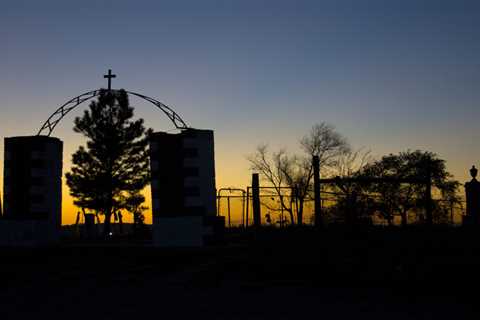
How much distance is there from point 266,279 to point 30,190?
474 inches

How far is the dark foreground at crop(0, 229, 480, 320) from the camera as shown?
903 centimetres

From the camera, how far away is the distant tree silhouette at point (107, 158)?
33.8 m

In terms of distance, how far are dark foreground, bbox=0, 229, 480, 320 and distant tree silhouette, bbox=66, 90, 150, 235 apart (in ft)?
54.4

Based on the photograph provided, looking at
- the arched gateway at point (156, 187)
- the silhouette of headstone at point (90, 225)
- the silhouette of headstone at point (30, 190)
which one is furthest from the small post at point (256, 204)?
the silhouette of headstone at point (90, 225)

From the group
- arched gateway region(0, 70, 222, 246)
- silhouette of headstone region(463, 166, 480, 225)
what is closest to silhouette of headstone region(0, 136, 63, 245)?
arched gateway region(0, 70, 222, 246)

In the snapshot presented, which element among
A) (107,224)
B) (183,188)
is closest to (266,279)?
(183,188)

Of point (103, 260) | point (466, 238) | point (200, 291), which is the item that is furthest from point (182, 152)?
point (466, 238)

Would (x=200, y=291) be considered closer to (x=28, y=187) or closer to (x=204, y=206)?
(x=204, y=206)

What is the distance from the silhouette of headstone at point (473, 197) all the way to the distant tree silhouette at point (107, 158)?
77.5 ft

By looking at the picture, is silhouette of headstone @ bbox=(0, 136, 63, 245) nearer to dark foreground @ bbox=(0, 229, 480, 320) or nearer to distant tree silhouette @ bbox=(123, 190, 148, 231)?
dark foreground @ bbox=(0, 229, 480, 320)

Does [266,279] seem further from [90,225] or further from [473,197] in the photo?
[90,225]

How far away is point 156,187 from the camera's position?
1869cm

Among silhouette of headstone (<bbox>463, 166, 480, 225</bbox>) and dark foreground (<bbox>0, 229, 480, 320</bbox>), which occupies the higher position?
silhouette of headstone (<bbox>463, 166, 480, 225</bbox>)

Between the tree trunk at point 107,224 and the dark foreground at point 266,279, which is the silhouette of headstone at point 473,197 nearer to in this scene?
the dark foreground at point 266,279
